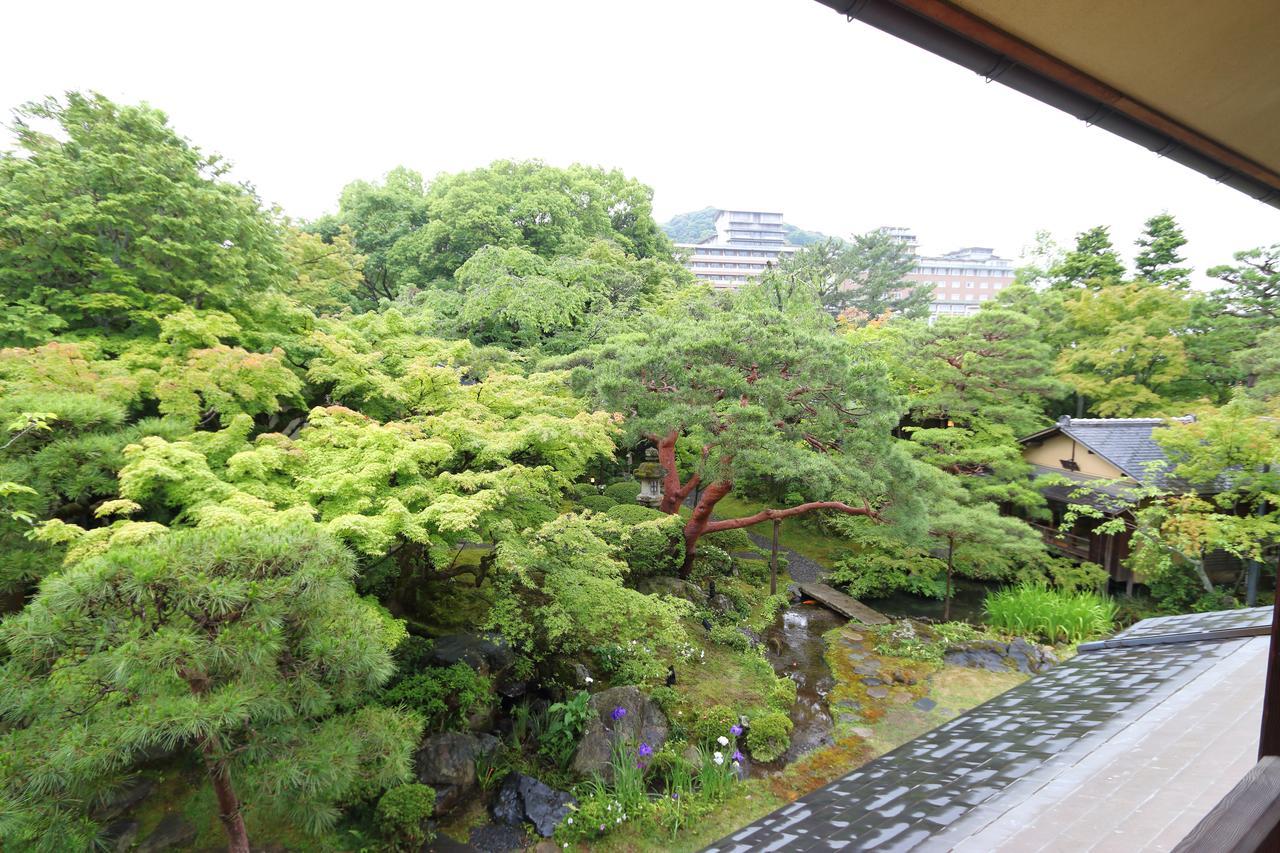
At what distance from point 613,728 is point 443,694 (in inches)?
72.2

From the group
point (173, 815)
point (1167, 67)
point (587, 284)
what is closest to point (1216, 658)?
point (1167, 67)

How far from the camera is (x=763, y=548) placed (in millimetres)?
13781

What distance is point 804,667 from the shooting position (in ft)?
28.1

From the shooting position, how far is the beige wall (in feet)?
37.7

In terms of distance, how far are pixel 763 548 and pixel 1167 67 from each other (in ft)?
43.7

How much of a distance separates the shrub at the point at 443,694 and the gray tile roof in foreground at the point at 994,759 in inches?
149

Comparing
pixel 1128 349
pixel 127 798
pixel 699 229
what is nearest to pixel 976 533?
pixel 1128 349

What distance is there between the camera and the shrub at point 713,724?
6.44 meters

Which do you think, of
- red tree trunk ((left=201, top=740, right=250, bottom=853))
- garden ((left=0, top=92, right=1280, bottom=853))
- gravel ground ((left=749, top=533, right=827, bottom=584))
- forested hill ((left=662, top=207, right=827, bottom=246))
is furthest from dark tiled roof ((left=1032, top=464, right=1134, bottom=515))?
forested hill ((left=662, top=207, right=827, bottom=246))

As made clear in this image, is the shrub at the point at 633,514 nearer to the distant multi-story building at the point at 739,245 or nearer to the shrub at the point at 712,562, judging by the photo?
the shrub at the point at 712,562

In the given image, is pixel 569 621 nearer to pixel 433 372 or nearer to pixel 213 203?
pixel 433 372

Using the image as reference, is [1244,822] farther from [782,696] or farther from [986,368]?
[986,368]

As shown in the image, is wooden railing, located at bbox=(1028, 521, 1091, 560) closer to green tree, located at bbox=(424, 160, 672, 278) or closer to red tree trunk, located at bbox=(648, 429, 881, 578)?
red tree trunk, located at bbox=(648, 429, 881, 578)

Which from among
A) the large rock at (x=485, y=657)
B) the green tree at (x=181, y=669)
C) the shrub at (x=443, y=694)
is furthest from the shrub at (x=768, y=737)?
the green tree at (x=181, y=669)
